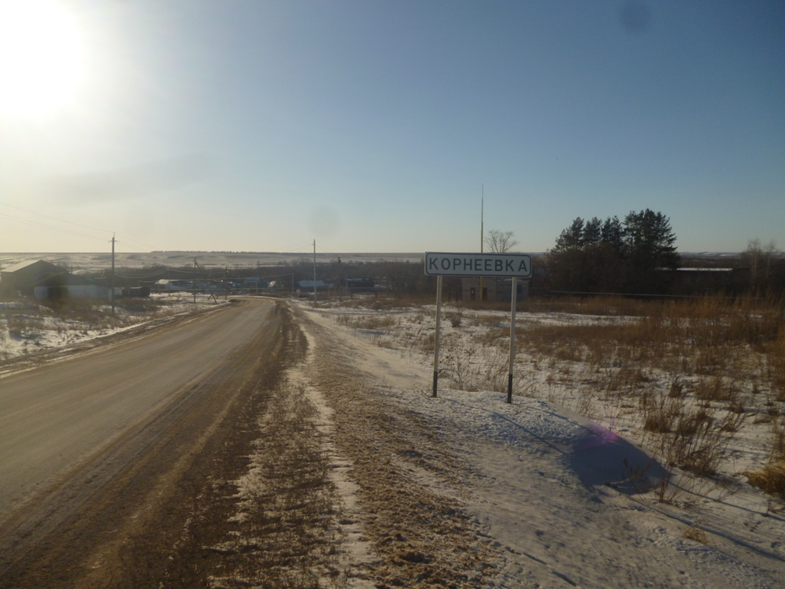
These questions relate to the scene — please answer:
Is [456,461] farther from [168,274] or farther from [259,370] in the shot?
[168,274]

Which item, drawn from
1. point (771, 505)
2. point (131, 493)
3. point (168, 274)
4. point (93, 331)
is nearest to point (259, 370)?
point (131, 493)

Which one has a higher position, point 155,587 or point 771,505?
point 155,587

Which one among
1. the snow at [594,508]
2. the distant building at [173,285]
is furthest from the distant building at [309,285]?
the snow at [594,508]

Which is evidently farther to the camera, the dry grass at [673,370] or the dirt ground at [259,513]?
the dry grass at [673,370]

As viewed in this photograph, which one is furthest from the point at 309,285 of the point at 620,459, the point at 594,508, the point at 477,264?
the point at 594,508

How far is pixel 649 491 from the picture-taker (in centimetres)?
572

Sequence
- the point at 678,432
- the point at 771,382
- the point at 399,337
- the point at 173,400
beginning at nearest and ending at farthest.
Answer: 1. the point at 678,432
2. the point at 173,400
3. the point at 771,382
4. the point at 399,337

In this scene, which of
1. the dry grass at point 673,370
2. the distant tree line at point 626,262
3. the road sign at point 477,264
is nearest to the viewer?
the dry grass at point 673,370

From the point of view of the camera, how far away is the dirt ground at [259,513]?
11.6 feet

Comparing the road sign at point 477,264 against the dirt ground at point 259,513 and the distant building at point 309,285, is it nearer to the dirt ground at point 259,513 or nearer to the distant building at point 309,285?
the dirt ground at point 259,513

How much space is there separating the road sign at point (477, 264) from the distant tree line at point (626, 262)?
146 feet

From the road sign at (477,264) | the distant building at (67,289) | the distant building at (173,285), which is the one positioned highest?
the road sign at (477,264)

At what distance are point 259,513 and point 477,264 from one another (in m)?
5.82

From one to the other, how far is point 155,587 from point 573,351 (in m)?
15.0
